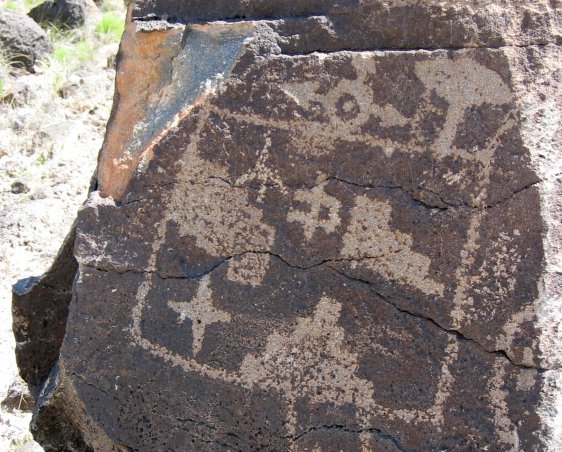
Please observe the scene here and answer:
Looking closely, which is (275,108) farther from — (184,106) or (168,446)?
(168,446)

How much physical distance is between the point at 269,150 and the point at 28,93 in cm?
288

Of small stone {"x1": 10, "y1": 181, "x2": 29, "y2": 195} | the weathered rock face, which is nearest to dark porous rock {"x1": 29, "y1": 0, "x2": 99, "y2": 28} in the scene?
small stone {"x1": 10, "y1": 181, "x2": 29, "y2": 195}

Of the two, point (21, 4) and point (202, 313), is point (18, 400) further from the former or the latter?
point (21, 4)

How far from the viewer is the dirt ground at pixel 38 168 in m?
2.85

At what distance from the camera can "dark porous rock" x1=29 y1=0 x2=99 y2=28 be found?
516cm

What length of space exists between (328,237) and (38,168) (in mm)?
2338

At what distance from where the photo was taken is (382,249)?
1517mm

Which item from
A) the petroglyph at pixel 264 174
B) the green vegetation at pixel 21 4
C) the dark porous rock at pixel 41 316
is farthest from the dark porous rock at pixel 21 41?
the petroglyph at pixel 264 174

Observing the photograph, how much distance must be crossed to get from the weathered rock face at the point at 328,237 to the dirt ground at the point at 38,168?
94cm


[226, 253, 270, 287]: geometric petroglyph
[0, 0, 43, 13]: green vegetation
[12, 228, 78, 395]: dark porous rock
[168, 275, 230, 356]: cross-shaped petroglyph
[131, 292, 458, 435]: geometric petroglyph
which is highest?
[226, 253, 270, 287]: geometric petroglyph

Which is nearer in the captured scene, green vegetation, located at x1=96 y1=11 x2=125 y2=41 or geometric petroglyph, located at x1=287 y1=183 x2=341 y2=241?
geometric petroglyph, located at x1=287 y1=183 x2=341 y2=241

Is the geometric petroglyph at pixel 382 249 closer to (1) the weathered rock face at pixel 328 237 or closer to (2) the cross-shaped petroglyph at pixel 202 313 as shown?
(1) the weathered rock face at pixel 328 237

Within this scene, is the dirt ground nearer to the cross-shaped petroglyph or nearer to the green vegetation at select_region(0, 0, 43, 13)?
the cross-shaped petroglyph

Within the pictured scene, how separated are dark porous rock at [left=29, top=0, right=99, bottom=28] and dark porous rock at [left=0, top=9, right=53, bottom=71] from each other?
0.49 m
